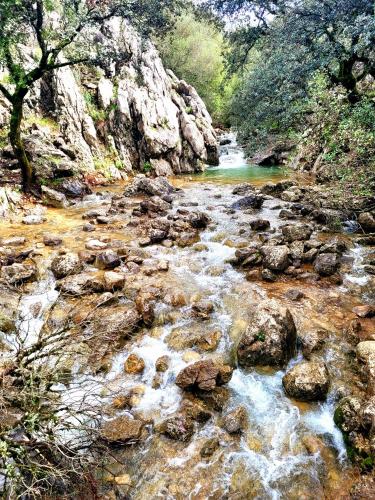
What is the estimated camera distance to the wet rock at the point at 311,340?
21.6 ft

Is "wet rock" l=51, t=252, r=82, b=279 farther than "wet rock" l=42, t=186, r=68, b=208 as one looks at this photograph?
No

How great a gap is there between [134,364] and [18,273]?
15.3ft

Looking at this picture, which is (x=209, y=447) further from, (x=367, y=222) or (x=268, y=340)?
(x=367, y=222)

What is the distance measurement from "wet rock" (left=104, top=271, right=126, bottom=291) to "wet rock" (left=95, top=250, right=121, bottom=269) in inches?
30.0

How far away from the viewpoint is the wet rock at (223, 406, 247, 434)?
17.2 feet

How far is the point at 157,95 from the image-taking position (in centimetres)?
2872

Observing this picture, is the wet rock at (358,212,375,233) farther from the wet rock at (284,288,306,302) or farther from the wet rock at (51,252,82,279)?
the wet rock at (51,252,82,279)

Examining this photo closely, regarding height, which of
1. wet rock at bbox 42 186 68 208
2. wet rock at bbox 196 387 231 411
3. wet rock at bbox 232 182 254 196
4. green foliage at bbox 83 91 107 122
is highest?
green foliage at bbox 83 91 107 122

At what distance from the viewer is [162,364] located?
A: 6414 mm

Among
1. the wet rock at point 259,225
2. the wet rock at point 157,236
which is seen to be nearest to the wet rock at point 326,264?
the wet rock at point 259,225

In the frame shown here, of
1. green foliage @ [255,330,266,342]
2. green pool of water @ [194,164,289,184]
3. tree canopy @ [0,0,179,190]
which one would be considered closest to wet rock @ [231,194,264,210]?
green pool of water @ [194,164,289,184]

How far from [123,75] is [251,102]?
684 inches

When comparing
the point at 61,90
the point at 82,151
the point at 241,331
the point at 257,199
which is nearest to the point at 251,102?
the point at 257,199

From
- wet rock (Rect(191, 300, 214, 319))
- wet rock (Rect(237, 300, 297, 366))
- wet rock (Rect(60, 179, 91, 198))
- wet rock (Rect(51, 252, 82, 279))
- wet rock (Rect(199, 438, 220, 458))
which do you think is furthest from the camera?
wet rock (Rect(60, 179, 91, 198))
